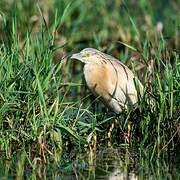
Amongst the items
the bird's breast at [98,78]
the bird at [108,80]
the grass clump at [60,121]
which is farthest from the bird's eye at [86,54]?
the grass clump at [60,121]

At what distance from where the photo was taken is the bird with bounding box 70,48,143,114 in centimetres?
785

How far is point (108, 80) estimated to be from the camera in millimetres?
7883

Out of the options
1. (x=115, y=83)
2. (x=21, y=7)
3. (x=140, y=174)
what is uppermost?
(x=21, y=7)

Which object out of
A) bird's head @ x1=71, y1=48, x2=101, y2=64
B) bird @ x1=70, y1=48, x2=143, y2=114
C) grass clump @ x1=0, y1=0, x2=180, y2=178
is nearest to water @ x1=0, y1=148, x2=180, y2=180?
grass clump @ x1=0, y1=0, x2=180, y2=178

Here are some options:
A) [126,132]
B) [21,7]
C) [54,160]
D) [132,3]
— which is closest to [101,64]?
[126,132]

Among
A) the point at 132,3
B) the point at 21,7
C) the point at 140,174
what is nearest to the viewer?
the point at 140,174

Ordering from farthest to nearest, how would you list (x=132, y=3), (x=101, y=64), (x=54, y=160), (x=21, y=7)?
(x=132, y=3) < (x=21, y=7) < (x=101, y=64) < (x=54, y=160)

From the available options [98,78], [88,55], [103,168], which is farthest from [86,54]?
[103,168]

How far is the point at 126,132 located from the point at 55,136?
76 cm

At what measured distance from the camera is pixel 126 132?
7.43 metres

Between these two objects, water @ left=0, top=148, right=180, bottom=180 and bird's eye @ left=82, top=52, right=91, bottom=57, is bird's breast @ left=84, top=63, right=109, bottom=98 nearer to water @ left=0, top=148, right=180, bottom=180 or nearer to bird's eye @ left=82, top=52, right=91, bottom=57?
bird's eye @ left=82, top=52, right=91, bottom=57

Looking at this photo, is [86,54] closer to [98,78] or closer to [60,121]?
[98,78]

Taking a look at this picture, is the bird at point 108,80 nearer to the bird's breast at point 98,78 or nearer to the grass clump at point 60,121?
the bird's breast at point 98,78

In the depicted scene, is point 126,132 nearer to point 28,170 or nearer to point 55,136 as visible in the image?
point 55,136
